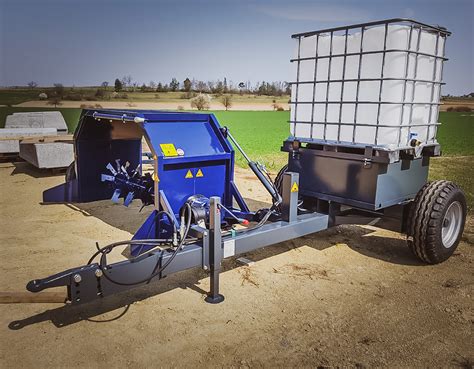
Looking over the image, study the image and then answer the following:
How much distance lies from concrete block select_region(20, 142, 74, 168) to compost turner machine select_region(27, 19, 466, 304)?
202 inches

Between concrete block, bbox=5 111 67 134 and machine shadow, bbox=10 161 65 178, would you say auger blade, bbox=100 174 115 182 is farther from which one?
concrete block, bbox=5 111 67 134

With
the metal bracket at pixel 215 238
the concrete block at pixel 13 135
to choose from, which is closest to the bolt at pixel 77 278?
the metal bracket at pixel 215 238

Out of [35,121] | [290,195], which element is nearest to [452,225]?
[290,195]

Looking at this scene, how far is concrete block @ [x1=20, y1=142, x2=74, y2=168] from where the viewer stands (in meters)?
9.65

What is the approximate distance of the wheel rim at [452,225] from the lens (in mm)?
4832

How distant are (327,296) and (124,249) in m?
2.49

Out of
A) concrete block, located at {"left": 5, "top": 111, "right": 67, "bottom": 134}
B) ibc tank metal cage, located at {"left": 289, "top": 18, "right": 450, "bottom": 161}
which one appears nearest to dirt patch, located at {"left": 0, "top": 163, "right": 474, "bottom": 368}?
ibc tank metal cage, located at {"left": 289, "top": 18, "right": 450, "bottom": 161}

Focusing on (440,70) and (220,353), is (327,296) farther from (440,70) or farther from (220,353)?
(440,70)

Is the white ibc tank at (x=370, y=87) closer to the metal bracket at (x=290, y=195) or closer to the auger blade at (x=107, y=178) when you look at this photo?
the metal bracket at (x=290, y=195)

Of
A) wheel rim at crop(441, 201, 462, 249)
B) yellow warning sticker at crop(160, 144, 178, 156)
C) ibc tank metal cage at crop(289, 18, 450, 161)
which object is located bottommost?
wheel rim at crop(441, 201, 462, 249)

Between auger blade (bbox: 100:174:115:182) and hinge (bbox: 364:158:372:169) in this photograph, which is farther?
auger blade (bbox: 100:174:115:182)

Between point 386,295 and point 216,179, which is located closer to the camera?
point 386,295

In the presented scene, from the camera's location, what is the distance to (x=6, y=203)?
7.44m

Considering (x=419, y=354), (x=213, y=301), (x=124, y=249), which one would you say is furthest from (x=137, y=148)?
Result: (x=419, y=354)
